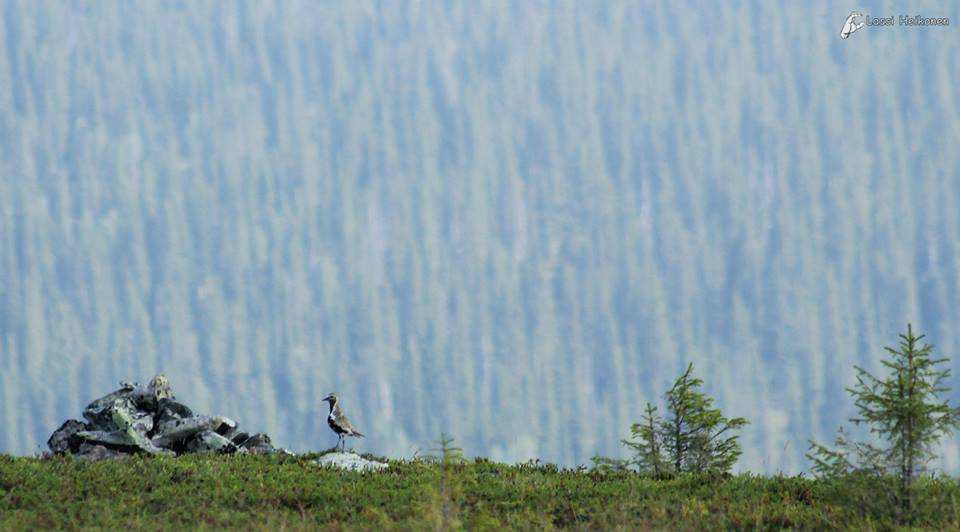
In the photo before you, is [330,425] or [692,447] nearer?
[692,447]

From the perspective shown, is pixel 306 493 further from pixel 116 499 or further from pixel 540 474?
pixel 540 474

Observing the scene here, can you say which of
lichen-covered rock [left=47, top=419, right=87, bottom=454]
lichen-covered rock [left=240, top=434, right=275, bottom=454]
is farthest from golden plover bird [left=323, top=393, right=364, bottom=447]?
lichen-covered rock [left=47, top=419, right=87, bottom=454]

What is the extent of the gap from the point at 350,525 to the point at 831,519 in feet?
27.1

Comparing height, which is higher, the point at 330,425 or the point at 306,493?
the point at 330,425

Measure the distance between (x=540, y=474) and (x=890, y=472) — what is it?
7966 mm

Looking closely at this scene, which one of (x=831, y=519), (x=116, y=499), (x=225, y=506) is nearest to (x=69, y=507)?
(x=116, y=499)

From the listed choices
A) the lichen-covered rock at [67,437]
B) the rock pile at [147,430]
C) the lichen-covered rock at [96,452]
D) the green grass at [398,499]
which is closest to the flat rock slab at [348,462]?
the green grass at [398,499]

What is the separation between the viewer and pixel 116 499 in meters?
18.8

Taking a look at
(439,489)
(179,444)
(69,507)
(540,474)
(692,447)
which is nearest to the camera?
(69,507)

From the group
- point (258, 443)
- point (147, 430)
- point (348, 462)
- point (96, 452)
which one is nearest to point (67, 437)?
point (147, 430)

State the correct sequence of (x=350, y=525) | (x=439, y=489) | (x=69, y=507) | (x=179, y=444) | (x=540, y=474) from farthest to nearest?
(x=179, y=444), (x=540, y=474), (x=439, y=489), (x=69, y=507), (x=350, y=525)

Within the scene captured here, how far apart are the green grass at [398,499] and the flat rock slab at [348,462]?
0.56m

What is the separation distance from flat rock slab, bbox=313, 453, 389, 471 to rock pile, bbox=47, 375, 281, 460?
303 centimetres

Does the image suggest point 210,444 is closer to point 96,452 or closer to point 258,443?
point 258,443
